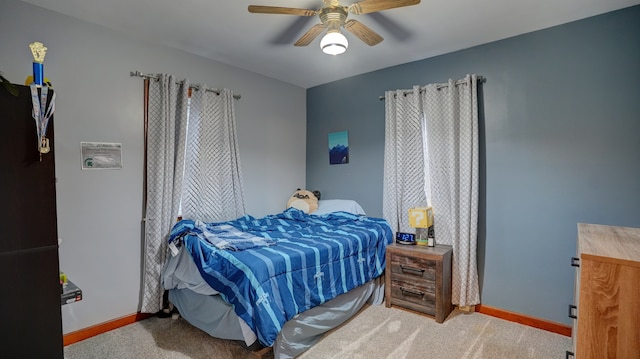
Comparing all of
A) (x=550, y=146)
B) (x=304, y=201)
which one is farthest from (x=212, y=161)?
(x=550, y=146)

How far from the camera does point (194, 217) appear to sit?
2873 mm

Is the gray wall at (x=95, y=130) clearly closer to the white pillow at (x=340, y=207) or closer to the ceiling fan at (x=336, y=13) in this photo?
the ceiling fan at (x=336, y=13)

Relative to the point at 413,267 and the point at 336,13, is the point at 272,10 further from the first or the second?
the point at 413,267

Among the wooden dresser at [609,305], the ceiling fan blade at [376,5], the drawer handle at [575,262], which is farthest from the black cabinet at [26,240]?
the drawer handle at [575,262]

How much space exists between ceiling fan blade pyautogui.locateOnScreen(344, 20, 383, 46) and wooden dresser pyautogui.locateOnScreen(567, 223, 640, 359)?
1706 mm

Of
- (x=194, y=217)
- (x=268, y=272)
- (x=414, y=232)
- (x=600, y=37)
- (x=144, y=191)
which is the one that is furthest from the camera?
(x=414, y=232)

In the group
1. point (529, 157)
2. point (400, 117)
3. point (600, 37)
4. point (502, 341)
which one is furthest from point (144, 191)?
point (600, 37)

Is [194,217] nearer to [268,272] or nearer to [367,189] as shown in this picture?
[268,272]

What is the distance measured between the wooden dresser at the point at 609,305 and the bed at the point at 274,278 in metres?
1.46

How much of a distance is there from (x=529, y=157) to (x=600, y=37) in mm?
983

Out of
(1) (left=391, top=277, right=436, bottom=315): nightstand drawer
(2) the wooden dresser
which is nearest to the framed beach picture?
(1) (left=391, top=277, right=436, bottom=315): nightstand drawer

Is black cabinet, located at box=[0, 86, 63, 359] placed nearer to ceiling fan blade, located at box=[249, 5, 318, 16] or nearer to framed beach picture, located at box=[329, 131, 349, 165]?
ceiling fan blade, located at box=[249, 5, 318, 16]

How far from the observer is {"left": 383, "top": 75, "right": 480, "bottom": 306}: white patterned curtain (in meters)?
2.72

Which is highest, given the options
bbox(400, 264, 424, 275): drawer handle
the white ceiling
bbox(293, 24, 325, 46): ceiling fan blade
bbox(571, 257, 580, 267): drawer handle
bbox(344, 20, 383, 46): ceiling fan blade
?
the white ceiling
